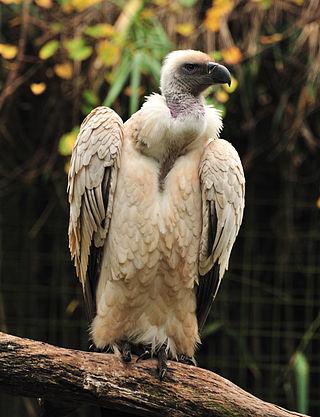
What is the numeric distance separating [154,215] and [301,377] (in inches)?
83.2

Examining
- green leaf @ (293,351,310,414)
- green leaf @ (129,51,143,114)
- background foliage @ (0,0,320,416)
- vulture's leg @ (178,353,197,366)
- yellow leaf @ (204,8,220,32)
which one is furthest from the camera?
green leaf @ (293,351,310,414)

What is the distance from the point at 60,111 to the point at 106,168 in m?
1.87

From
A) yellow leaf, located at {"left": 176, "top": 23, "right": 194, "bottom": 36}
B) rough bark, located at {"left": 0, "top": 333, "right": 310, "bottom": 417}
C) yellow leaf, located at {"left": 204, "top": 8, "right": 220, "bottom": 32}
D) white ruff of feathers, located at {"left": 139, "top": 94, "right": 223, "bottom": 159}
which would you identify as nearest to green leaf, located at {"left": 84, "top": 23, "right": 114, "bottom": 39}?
yellow leaf, located at {"left": 176, "top": 23, "right": 194, "bottom": 36}

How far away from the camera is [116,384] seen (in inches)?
125

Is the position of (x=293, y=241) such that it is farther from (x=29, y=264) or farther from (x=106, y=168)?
(x=106, y=168)

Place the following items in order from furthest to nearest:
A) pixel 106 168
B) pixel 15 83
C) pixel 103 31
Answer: pixel 15 83 → pixel 103 31 → pixel 106 168

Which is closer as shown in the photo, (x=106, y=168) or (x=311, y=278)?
(x=106, y=168)

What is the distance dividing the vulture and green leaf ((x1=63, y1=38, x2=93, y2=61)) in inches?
50.4

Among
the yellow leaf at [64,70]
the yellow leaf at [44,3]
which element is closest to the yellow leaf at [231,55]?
the yellow leaf at [64,70]

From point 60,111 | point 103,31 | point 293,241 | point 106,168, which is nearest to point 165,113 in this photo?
point 106,168

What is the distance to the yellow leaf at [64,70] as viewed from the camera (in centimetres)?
505

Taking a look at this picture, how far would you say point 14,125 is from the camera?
5414mm

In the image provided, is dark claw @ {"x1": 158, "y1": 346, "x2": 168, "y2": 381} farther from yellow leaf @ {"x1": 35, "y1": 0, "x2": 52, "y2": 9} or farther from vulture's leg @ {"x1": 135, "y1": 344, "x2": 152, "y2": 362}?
yellow leaf @ {"x1": 35, "y1": 0, "x2": 52, "y2": 9}

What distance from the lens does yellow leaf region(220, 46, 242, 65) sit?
15.9 feet
